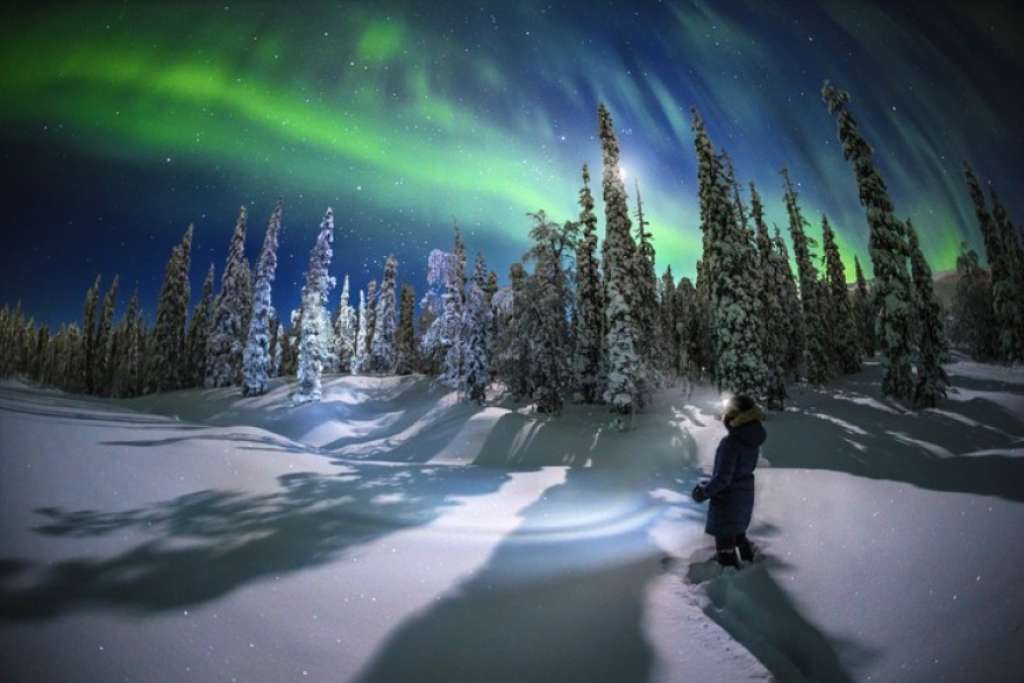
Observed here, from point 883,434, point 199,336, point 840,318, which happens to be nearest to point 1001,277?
point 840,318

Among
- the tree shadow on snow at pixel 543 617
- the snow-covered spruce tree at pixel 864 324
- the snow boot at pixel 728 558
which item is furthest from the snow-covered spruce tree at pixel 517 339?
the snow-covered spruce tree at pixel 864 324

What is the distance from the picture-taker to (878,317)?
21438mm

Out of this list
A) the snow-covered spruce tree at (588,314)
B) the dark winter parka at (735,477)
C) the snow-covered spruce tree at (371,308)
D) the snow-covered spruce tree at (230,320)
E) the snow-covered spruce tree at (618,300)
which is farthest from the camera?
the snow-covered spruce tree at (371,308)

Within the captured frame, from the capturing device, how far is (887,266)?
20.8 m

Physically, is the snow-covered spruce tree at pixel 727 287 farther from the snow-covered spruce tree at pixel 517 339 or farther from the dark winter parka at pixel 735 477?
the dark winter parka at pixel 735 477

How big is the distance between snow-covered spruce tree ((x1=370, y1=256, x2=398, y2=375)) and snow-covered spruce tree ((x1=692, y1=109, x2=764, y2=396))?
122 feet

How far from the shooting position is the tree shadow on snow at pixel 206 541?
9.95 feet

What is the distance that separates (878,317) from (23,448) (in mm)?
30055

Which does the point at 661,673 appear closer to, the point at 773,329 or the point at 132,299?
the point at 773,329

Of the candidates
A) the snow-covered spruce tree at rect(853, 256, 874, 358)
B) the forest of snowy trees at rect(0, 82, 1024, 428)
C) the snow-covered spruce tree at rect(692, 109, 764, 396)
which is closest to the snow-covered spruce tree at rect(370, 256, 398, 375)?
the forest of snowy trees at rect(0, 82, 1024, 428)

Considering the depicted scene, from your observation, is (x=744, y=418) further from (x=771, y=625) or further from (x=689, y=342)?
(x=689, y=342)

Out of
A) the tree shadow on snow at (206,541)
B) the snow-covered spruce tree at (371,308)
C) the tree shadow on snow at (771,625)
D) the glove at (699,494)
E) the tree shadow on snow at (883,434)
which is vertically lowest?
the tree shadow on snow at (883,434)

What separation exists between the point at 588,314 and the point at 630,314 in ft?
19.4

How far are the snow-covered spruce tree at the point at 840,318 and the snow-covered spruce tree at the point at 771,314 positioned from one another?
29.1ft
